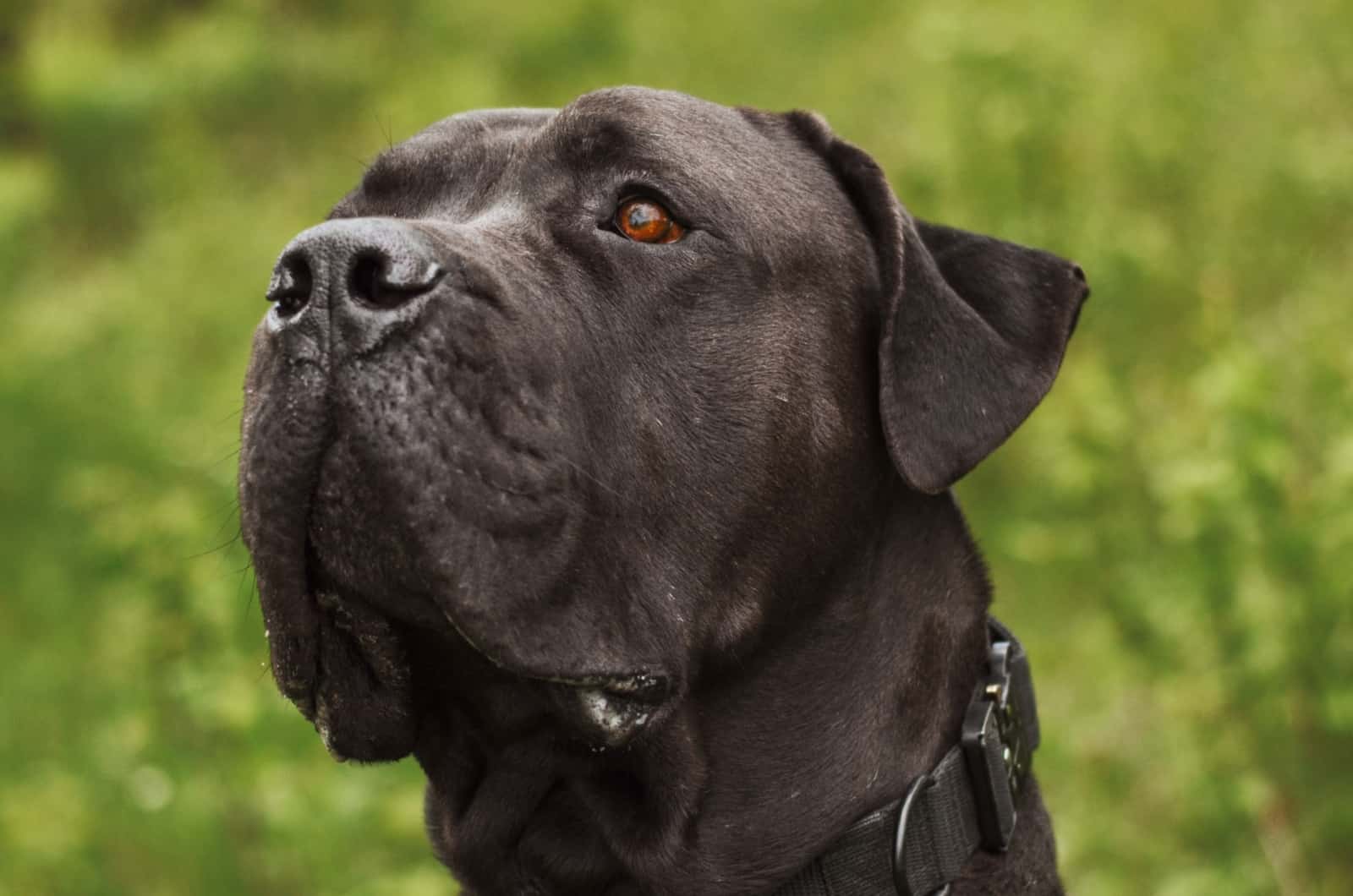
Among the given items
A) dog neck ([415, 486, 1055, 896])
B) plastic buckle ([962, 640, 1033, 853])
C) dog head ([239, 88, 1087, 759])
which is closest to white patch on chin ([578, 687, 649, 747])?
dog head ([239, 88, 1087, 759])

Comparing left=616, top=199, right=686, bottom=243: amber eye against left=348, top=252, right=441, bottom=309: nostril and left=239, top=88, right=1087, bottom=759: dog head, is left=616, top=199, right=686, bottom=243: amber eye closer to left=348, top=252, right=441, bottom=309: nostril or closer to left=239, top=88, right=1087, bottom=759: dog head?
left=239, top=88, right=1087, bottom=759: dog head

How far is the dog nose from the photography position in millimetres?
2533

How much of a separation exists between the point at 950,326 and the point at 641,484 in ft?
2.51

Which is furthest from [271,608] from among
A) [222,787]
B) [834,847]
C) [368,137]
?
[368,137]

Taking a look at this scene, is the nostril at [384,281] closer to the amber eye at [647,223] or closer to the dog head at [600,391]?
the dog head at [600,391]

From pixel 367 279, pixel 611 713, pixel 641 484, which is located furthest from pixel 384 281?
pixel 611 713

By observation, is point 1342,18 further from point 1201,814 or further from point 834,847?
point 834,847

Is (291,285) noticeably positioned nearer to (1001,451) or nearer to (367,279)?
(367,279)

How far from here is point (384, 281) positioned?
255 centimetres

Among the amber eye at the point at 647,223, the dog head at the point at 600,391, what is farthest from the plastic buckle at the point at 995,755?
the amber eye at the point at 647,223

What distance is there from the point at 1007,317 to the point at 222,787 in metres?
3.14

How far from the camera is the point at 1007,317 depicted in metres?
3.30

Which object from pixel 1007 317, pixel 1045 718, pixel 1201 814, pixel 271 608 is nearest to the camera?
pixel 271 608

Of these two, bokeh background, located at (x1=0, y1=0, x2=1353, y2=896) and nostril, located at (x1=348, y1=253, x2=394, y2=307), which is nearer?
nostril, located at (x1=348, y1=253, x2=394, y2=307)
